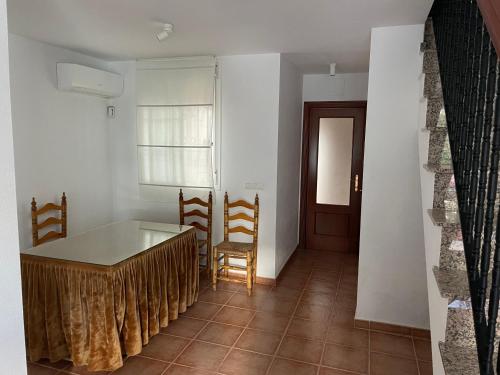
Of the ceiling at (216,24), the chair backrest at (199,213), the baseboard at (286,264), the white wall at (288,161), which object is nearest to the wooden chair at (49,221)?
the chair backrest at (199,213)

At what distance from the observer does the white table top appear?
8.57 ft

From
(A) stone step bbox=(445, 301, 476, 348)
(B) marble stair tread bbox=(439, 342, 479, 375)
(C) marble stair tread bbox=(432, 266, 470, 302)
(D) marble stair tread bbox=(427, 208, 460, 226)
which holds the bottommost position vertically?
(B) marble stair tread bbox=(439, 342, 479, 375)

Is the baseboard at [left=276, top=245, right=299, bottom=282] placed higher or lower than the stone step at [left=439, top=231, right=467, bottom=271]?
lower

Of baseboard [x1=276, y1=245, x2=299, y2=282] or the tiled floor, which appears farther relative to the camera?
baseboard [x1=276, y1=245, x2=299, y2=282]

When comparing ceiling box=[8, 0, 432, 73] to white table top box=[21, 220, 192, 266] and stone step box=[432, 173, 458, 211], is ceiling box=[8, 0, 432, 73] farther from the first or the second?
white table top box=[21, 220, 192, 266]

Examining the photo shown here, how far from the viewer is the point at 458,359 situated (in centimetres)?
134

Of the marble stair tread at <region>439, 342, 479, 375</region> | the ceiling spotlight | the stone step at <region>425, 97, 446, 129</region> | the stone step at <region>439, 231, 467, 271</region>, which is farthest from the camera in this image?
the ceiling spotlight

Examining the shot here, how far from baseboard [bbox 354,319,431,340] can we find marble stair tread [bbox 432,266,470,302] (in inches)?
71.7

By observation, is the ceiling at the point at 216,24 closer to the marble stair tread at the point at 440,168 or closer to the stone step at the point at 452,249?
the marble stair tread at the point at 440,168

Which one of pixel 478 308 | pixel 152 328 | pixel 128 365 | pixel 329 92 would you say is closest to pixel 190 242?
pixel 152 328

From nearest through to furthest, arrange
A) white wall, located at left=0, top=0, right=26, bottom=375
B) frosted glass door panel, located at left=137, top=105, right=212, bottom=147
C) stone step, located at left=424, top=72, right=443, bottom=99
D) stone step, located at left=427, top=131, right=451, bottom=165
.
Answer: white wall, located at left=0, top=0, right=26, bottom=375 < stone step, located at left=427, top=131, right=451, bottom=165 < stone step, located at left=424, top=72, right=443, bottom=99 < frosted glass door panel, located at left=137, top=105, right=212, bottom=147

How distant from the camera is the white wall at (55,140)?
343 cm

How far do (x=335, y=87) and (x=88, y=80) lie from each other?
3.16m

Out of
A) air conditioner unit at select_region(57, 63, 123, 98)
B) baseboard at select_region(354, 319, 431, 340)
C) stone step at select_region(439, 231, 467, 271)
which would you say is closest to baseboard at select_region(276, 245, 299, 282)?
baseboard at select_region(354, 319, 431, 340)
